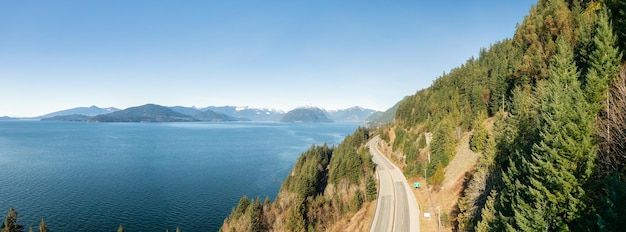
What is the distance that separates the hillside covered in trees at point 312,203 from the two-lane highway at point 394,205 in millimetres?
2888

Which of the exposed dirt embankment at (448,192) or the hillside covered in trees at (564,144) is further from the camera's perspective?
the exposed dirt embankment at (448,192)

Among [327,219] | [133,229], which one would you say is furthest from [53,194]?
[327,219]

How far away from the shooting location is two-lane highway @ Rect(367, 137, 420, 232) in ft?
164

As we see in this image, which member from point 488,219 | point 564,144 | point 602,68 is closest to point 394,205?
point 488,219

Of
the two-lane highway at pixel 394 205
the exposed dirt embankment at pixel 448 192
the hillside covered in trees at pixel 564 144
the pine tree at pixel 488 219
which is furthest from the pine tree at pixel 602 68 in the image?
the two-lane highway at pixel 394 205

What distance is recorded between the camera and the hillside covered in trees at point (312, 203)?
202 feet

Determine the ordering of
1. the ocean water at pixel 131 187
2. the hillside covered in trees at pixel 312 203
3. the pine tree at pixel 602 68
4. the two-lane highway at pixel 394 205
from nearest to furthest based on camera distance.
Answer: the pine tree at pixel 602 68
the two-lane highway at pixel 394 205
the hillside covered in trees at pixel 312 203
the ocean water at pixel 131 187

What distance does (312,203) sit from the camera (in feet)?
229

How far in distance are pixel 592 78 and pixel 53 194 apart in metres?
109

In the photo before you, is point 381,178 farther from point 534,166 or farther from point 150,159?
point 150,159

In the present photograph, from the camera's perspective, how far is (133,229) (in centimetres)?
6412

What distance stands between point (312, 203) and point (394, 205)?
1883cm

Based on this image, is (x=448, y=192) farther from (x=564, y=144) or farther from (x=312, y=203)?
(x=564, y=144)

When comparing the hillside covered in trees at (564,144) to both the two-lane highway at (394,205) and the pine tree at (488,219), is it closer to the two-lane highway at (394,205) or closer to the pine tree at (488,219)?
the pine tree at (488,219)
